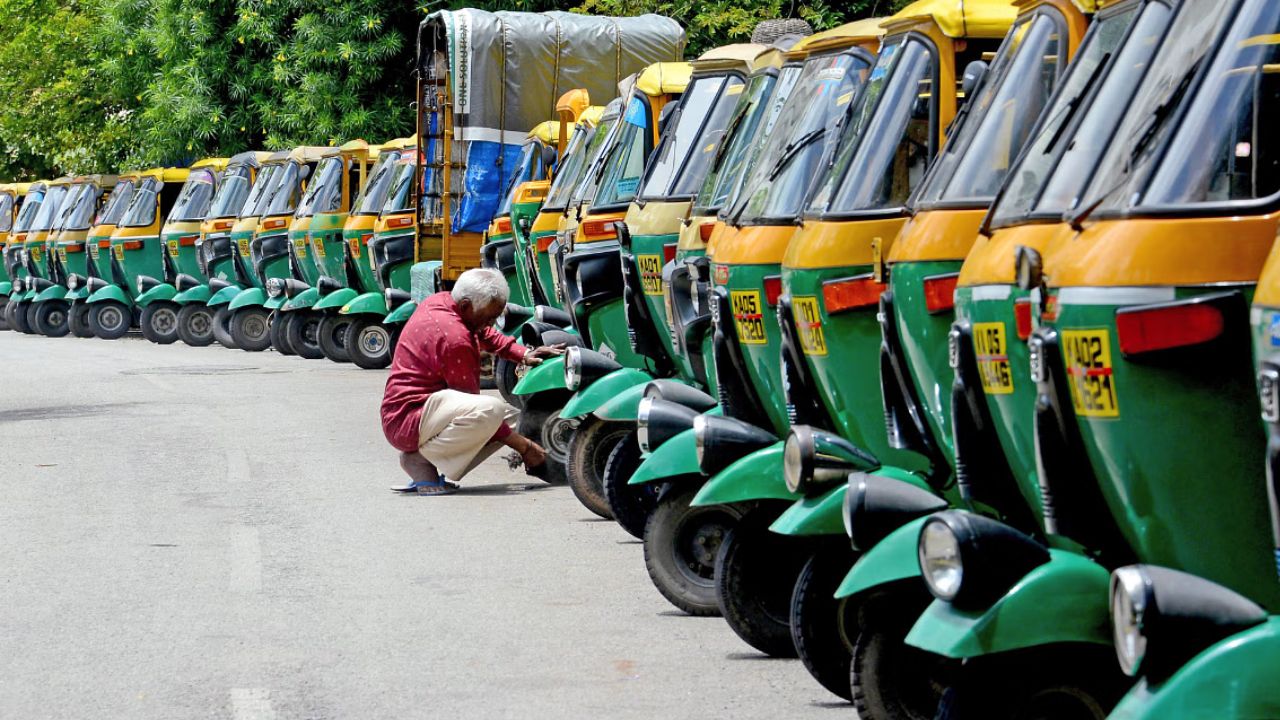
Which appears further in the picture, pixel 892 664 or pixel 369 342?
pixel 369 342

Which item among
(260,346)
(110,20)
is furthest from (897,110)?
(110,20)

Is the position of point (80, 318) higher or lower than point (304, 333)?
lower

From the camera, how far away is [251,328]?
2739 centimetres

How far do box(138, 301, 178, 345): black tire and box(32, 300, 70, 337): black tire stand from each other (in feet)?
11.0

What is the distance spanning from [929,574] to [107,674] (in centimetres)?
316

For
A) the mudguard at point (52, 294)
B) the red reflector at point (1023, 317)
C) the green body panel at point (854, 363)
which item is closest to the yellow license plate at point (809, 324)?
the green body panel at point (854, 363)

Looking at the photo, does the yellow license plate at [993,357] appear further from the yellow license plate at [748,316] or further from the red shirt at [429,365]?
the red shirt at [429,365]

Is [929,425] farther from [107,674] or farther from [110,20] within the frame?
[110,20]

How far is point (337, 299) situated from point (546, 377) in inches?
480

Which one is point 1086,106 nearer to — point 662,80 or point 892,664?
point 892,664

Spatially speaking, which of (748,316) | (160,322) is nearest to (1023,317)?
(748,316)

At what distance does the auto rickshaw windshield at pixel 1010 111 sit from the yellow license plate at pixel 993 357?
0.88 meters

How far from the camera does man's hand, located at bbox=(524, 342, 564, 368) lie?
11898 mm

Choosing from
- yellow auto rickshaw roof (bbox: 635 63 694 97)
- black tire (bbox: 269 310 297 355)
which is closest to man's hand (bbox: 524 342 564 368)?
yellow auto rickshaw roof (bbox: 635 63 694 97)
